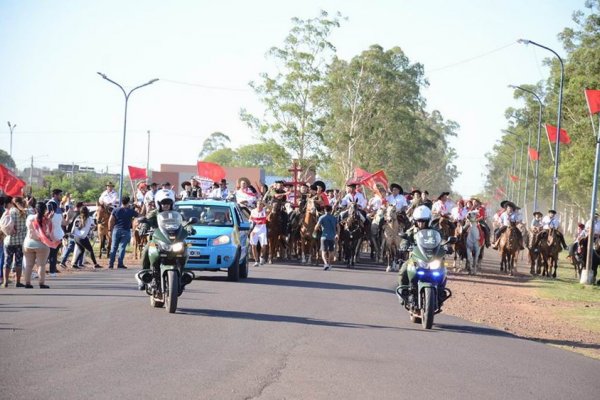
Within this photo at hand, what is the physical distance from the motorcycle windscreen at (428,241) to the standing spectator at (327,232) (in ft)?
45.1

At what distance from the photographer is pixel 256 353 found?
12062 millimetres

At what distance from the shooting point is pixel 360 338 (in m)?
14.1

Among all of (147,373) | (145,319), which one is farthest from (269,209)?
(147,373)

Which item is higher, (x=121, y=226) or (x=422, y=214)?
(x=422, y=214)

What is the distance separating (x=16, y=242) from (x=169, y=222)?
5.73 metres

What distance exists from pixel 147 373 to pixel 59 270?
16882mm

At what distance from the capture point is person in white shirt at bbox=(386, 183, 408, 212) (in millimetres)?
33531

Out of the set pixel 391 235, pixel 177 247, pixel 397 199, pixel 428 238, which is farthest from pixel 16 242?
pixel 397 199

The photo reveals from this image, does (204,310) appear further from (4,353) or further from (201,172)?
(201,172)

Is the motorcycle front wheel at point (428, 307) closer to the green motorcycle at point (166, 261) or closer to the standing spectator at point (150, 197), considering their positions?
the green motorcycle at point (166, 261)

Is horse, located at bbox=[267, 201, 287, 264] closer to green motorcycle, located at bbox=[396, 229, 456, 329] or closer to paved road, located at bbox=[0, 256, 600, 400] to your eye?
paved road, located at bbox=[0, 256, 600, 400]

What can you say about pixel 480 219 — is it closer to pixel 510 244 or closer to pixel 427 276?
pixel 510 244

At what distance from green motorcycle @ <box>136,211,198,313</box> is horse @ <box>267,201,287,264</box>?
1519cm

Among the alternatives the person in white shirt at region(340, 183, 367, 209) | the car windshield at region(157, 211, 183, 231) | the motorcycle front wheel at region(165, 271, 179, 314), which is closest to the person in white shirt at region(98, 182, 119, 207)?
the person in white shirt at region(340, 183, 367, 209)
